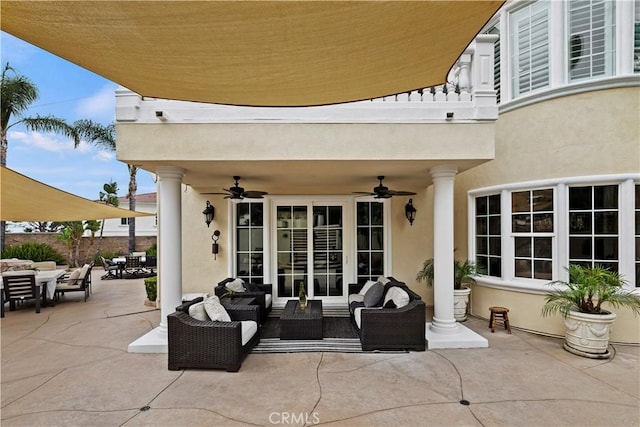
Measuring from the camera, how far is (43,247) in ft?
51.4

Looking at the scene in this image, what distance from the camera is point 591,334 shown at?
4.84 m

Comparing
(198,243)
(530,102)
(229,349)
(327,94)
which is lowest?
(229,349)

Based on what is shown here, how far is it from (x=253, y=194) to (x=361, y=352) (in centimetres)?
345

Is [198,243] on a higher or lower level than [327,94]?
lower

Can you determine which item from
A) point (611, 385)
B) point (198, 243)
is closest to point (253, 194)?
point (198, 243)

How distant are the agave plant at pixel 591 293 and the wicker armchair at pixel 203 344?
201 inches

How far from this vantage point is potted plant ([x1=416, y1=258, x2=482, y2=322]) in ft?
21.5

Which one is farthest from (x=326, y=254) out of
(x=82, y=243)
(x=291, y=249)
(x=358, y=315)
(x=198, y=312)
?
(x=82, y=243)

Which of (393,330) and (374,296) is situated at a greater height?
(374,296)

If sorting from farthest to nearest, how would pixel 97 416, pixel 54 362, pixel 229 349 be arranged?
1. pixel 54 362
2. pixel 229 349
3. pixel 97 416

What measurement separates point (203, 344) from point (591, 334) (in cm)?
578

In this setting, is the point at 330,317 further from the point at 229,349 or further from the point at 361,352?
the point at 229,349

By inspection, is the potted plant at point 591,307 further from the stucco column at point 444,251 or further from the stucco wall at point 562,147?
the stucco column at point 444,251

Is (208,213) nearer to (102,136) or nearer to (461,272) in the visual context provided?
(461,272)
